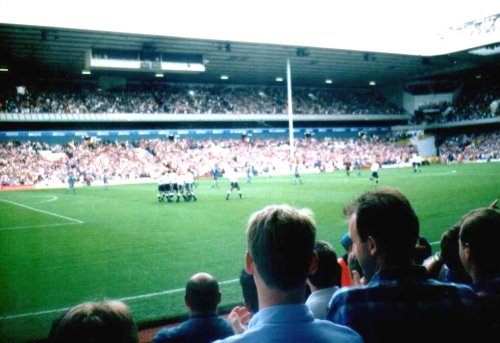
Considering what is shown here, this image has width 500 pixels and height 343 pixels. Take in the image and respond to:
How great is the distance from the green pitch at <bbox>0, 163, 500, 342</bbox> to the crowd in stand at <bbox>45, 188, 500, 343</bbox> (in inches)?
26.5

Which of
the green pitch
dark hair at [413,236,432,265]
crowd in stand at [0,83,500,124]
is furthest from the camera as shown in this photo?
crowd in stand at [0,83,500,124]

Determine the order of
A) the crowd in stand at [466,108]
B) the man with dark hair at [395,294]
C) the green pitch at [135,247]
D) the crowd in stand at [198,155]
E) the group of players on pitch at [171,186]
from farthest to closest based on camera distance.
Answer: the crowd in stand at [466,108], the crowd in stand at [198,155], the group of players on pitch at [171,186], the green pitch at [135,247], the man with dark hair at [395,294]

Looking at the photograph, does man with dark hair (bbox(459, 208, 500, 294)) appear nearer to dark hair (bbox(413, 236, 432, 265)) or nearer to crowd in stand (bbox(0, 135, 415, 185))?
dark hair (bbox(413, 236, 432, 265))

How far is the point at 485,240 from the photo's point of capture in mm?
2766

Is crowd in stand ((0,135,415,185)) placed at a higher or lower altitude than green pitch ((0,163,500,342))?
higher

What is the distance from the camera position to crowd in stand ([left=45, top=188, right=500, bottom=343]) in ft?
5.61

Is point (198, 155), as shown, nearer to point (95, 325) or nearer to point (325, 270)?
point (325, 270)

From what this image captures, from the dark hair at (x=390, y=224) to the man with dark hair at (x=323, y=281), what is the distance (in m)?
0.73

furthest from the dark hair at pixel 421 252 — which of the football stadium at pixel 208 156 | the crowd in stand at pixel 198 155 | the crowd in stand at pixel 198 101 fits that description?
the crowd in stand at pixel 198 101

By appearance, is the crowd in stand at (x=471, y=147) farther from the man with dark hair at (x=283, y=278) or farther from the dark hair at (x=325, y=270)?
the man with dark hair at (x=283, y=278)

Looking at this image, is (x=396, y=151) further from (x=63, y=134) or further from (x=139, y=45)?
(x=63, y=134)

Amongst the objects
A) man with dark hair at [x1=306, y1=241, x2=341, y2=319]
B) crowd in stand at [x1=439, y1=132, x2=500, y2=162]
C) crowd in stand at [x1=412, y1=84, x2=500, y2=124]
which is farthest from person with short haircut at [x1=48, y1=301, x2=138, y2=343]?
crowd in stand at [x1=412, y1=84, x2=500, y2=124]

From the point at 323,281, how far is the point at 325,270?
78 mm

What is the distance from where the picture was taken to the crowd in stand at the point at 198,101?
4556cm
